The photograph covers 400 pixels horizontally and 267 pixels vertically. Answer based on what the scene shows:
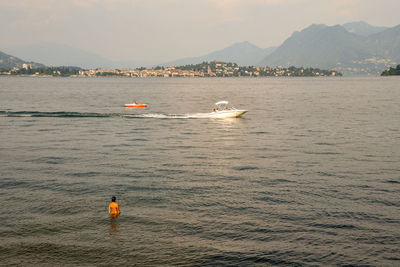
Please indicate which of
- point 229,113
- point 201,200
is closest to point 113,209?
point 201,200

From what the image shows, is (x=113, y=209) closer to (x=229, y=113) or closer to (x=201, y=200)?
(x=201, y=200)

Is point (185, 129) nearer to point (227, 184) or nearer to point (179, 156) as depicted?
point (179, 156)

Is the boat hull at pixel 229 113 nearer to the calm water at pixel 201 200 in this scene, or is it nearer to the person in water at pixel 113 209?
the calm water at pixel 201 200

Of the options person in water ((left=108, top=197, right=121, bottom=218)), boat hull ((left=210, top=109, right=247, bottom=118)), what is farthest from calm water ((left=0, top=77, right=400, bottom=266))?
boat hull ((left=210, top=109, right=247, bottom=118))

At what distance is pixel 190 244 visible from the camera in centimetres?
2075

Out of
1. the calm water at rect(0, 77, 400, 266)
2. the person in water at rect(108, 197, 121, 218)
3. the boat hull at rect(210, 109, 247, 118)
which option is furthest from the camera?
the boat hull at rect(210, 109, 247, 118)

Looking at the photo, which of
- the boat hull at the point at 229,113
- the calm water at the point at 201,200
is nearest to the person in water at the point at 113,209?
the calm water at the point at 201,200

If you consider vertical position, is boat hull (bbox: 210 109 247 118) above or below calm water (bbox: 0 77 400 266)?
above

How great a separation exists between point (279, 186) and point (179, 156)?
14.2 m

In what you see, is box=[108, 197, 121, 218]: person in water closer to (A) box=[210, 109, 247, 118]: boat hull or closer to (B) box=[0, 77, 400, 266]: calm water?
(B) box=[0, 77, 400, 266]: calm water

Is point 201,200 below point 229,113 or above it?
below

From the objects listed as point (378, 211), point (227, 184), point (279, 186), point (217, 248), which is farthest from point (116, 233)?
point (378, 211)

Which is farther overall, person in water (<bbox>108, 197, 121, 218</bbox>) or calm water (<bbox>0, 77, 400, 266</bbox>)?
person in water (<bbox>108, 197, 121, 218</bbox>)

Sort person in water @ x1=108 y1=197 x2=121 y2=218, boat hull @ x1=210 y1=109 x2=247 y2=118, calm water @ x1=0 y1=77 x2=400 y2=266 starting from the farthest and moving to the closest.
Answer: boat hull @ x1=210 y1=109 x2=247 y2=118, person in water @ x1=108 y1=197 x2=121 y2=218, calm water @ x1=0 y1=77 x2=400 y2=266
